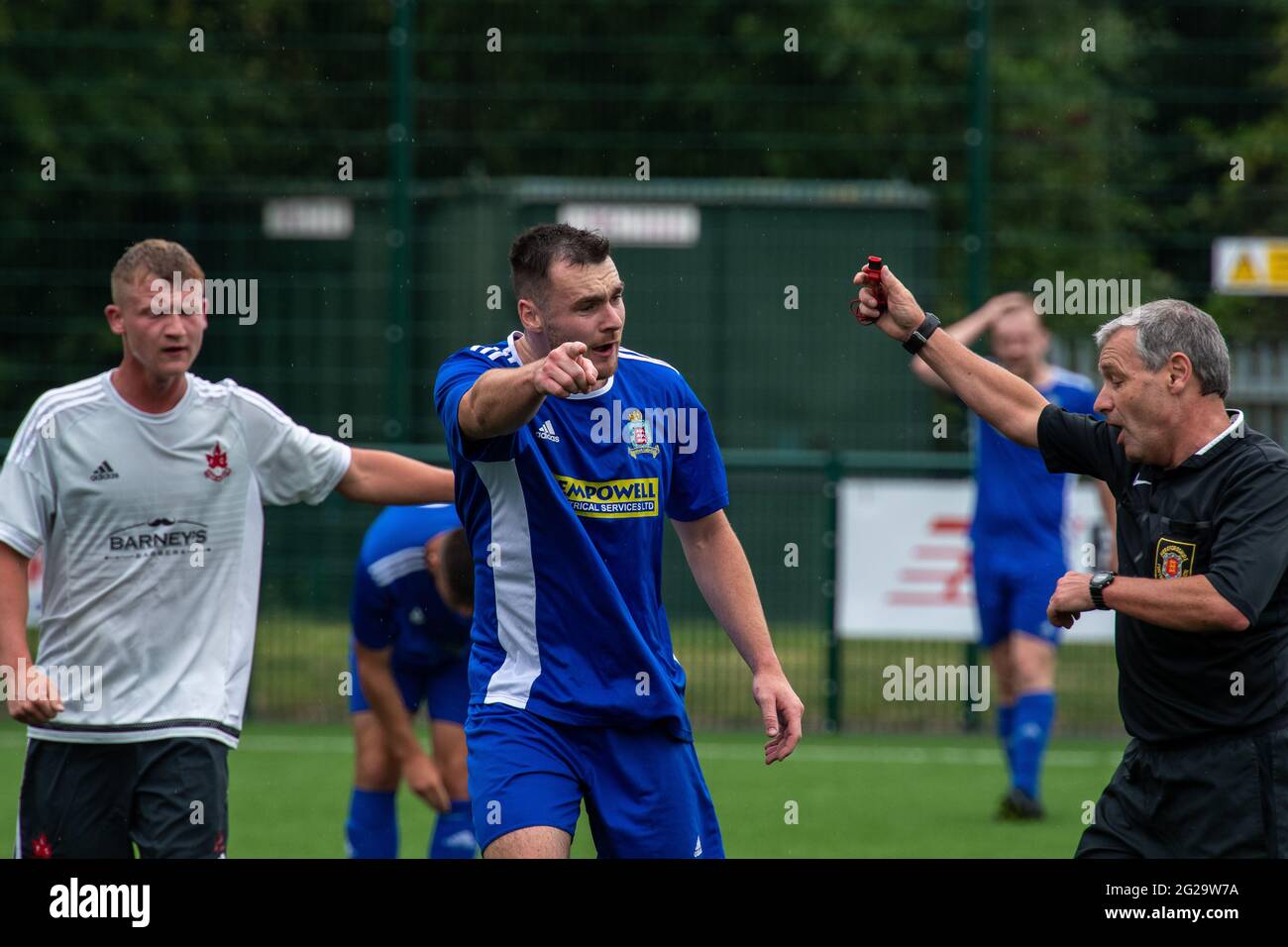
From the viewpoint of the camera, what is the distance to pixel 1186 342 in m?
4.95

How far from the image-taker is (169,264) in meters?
5.86

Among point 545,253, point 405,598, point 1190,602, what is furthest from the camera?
point 405,598

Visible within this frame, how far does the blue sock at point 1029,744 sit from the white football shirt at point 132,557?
4674mm

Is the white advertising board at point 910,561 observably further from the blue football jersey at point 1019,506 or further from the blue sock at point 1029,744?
the blue sock at point 1029,744

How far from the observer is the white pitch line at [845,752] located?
37.6 ft

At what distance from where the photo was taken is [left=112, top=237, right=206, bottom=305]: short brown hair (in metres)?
5.82

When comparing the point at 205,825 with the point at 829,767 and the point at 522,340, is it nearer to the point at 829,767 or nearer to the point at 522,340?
the point at 522,340

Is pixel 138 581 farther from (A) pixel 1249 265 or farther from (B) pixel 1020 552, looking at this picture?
(A) pixel 1249 265

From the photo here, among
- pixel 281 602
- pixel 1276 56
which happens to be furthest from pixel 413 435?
pixel 1276 56

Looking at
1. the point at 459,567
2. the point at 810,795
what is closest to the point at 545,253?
the point at 459,567

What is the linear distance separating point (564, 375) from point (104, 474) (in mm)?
1968

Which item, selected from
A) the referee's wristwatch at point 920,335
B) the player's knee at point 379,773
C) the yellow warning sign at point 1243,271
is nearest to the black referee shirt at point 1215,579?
the referee's wristwatch at point 920,335

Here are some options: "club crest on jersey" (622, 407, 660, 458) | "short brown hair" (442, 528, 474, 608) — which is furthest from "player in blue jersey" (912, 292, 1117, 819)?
"club crest on jersey" (622, 407, 660, 458)
